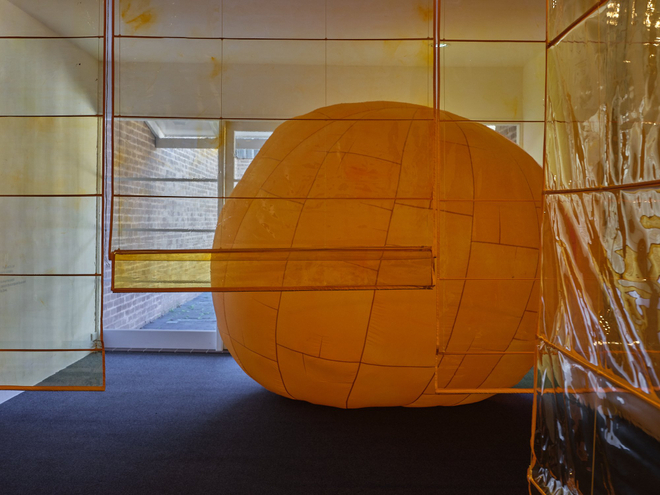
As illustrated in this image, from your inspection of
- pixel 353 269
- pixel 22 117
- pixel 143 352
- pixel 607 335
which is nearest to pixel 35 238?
pixel 22 117

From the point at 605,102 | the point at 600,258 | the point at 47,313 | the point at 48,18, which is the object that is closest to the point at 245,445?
the point at 47,313

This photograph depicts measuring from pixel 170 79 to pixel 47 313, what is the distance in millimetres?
1719

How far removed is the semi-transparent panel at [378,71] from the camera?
2.51 metres

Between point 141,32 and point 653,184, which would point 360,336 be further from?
point 141,32

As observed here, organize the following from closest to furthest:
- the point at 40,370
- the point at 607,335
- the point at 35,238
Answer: the point at 607,335
the point at 40,370
the point at 35,238

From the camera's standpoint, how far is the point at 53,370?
9.43 feet

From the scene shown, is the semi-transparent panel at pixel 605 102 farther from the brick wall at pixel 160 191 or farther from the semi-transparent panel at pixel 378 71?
the brick wall at pixel 160 191

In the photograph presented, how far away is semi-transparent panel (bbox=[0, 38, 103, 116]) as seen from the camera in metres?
2.96

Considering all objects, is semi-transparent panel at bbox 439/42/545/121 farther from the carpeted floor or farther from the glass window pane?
the carpeted floor

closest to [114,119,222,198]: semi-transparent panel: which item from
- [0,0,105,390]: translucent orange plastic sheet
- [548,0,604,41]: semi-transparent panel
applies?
[0,0,105,390]: translucent orange plastic sheet

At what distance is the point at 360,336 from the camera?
2402 mm

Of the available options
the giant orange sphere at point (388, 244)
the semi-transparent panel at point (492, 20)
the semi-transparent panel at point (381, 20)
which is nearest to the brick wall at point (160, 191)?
the giant orange sphere at point (388, 244)

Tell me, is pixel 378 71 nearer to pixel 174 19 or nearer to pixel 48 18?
pixel 174 19

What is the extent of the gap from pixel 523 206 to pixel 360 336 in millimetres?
1017
